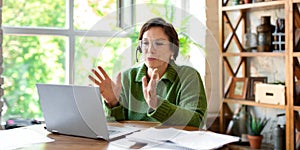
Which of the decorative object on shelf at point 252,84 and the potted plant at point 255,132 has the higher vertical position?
the decorative object on shelf at point 252,84

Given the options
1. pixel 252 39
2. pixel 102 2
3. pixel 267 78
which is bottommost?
pixel 267 78

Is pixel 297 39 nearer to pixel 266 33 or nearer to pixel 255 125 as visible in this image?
pixel 266 33

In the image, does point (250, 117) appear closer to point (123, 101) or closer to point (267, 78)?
point (267, 78)

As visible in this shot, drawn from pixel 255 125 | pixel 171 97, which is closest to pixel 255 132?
pixel 255 125

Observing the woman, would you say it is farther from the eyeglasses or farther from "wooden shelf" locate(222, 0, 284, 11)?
"wooden shelf" locate(222, 0, 284, 11)

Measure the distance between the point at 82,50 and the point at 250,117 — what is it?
186cm

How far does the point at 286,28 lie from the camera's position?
315 cm

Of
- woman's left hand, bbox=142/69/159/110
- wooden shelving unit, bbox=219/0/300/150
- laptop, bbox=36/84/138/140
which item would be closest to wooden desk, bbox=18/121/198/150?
laptop, bbox=36/84/138/140

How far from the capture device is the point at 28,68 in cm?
358

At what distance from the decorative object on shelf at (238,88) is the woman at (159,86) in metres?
1.54

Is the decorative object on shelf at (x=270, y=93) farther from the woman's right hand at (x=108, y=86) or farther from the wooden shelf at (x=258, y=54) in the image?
the woman's right hand at (x=108, y=86)

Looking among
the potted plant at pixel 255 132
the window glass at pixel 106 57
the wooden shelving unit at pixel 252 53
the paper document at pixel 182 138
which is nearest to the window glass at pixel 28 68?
the wooden shelving unit at pixel 252 53

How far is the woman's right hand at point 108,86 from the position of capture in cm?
201

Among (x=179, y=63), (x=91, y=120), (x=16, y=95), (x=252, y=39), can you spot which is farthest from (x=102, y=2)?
(x=91, y=120)
